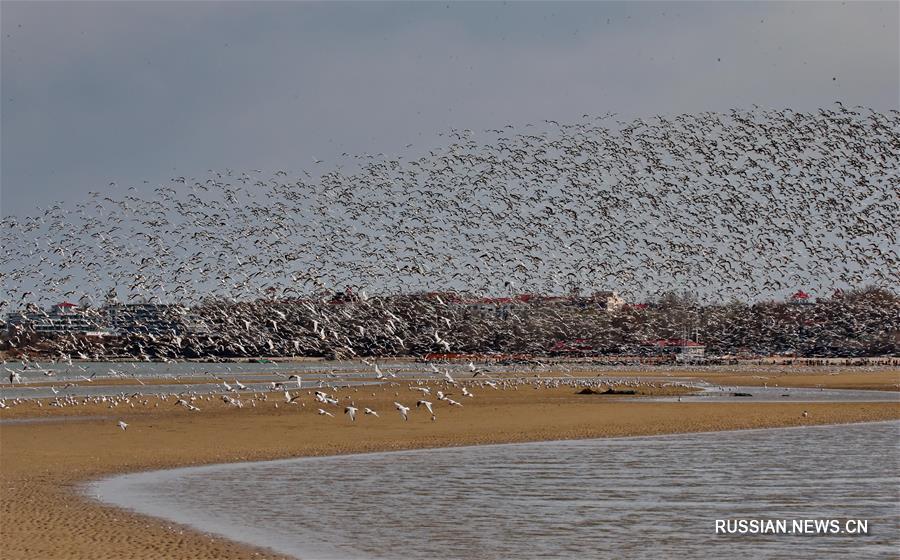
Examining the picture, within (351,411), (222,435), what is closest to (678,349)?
→ (351,411)

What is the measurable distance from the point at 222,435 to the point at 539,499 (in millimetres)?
18525

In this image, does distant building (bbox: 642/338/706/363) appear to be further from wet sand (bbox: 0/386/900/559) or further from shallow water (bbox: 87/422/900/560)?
shallow water (bbox: 87/422/900/560)

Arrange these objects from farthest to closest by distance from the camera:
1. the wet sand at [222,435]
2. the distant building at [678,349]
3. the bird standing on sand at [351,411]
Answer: the distant building at [678,349], the bird standing on sand at [351,411], the wet sand at [222,435]

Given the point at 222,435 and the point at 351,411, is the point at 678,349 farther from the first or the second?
the point at 222,435

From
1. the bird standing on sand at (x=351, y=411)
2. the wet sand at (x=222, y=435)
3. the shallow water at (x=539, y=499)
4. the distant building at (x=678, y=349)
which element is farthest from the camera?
the distant building at (x=678, y=349)

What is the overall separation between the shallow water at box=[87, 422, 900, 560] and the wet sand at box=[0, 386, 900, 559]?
5.20ft

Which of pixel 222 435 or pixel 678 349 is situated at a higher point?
pixel 222 435

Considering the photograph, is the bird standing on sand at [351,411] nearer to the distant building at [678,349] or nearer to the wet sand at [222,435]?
the wet sand at [222,435]

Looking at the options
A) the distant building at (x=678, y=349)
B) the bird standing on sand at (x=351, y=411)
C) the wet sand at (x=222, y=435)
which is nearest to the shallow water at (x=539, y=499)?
the wet sand at (x=222, y=435)

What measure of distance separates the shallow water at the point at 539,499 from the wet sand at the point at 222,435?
1584mm

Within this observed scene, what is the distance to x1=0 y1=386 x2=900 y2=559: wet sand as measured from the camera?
67.7ft

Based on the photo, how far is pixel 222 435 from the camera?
4091 cm

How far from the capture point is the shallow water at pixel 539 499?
20.5 metres

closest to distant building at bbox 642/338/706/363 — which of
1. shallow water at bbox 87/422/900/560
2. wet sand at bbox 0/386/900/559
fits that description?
wet sand at bbox 0/386/900/559
